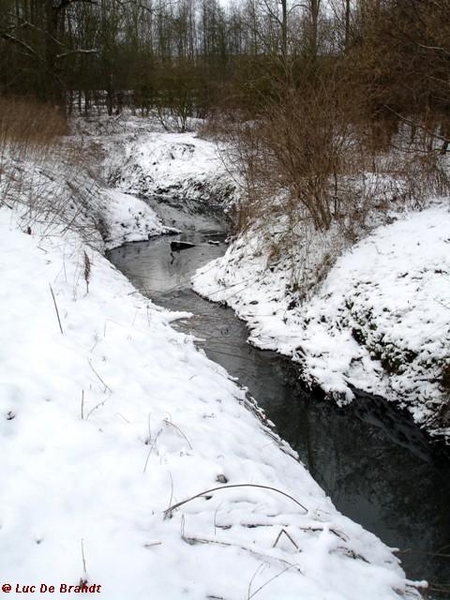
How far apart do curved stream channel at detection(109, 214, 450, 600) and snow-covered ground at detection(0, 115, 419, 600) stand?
59 cm

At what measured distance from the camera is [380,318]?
5.95m

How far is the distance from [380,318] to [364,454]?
1.88 meters

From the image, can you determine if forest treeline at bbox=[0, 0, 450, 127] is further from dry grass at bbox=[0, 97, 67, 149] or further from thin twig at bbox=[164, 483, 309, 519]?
thin twig at bbox=[164, 483, 309, 519]

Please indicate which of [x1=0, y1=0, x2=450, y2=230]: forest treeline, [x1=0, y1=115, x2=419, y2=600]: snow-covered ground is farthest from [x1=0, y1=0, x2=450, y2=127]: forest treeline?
[x1=0, y1=115, x2=419, y2=600]: snow-covered ground

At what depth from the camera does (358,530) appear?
3.17 meters

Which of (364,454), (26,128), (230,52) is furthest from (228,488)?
(230,52)

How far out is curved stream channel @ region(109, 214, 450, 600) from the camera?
3764 millimetres

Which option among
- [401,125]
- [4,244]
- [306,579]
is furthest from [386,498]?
[401,125]

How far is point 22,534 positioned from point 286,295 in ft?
20.1

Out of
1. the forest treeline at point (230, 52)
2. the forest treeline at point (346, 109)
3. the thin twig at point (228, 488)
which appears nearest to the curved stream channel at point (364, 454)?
the thin twig at point (228, 488)

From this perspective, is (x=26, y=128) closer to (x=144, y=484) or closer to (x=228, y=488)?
(x=144, y=484)

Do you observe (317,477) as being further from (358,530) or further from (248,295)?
(248,295)

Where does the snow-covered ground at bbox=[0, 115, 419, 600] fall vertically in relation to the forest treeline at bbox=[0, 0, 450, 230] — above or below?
below

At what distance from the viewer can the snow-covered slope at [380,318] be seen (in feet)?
17.3
